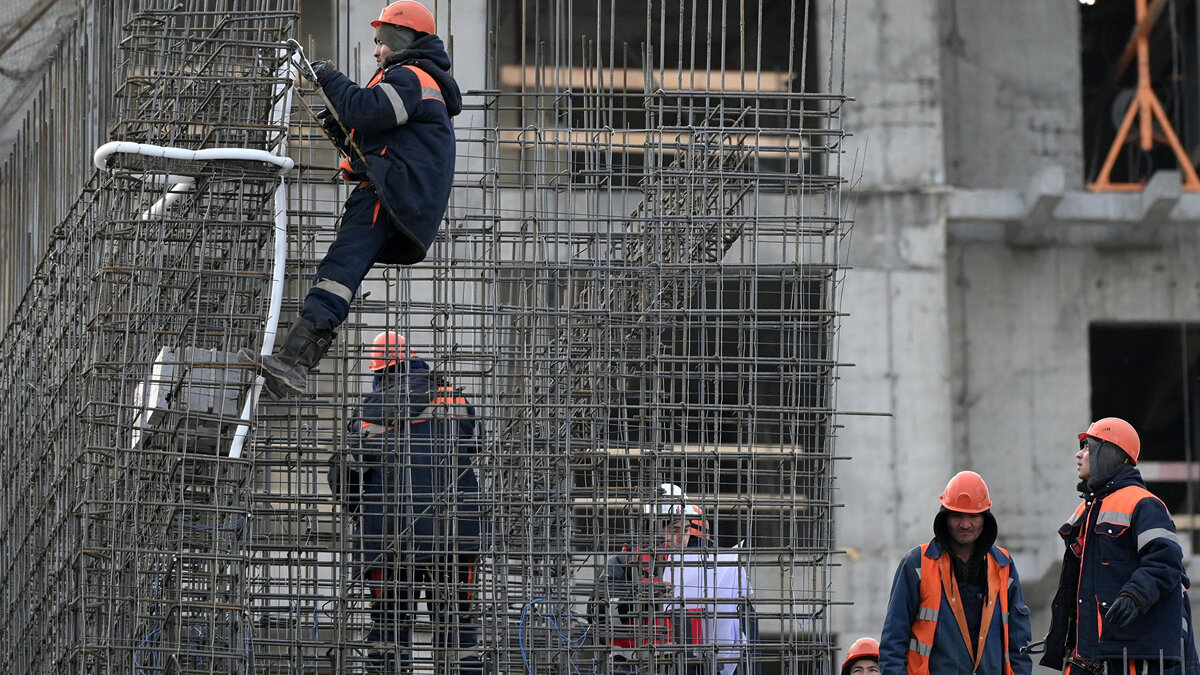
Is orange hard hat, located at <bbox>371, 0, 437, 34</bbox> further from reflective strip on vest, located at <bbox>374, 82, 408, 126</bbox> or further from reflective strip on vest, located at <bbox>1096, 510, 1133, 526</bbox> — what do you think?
reflective strip on vest, located at <bbox>1096, 510, 1133, 526</bbox>

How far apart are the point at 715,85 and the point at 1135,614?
15.0 metres

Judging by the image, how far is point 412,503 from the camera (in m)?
12.9

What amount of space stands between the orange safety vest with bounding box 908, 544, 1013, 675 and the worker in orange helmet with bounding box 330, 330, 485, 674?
2.94 metres

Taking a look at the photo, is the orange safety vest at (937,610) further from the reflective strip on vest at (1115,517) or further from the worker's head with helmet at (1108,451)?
the worker's head with helmet at (1108,451)

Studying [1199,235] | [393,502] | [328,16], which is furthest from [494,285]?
[1199,235]

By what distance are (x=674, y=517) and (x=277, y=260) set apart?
336cm

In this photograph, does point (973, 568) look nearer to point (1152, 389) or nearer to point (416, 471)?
point (416, 471)

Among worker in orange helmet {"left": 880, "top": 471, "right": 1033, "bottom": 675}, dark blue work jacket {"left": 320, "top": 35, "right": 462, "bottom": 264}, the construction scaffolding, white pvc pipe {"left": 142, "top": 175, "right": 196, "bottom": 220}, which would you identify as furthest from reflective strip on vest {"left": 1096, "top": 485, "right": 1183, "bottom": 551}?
white pvc pipe {"left": 142, "top": 175, "right": 196, "bottom": 220}

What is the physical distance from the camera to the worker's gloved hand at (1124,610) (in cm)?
1220

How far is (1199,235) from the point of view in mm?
26781

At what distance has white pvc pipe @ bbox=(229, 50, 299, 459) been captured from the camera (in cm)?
1198

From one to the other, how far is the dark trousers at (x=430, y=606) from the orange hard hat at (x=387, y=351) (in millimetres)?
1438

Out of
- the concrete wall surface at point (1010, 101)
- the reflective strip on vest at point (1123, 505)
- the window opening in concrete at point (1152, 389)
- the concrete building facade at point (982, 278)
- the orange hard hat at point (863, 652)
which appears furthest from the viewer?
the window opening in concrete at point (1152, 389)

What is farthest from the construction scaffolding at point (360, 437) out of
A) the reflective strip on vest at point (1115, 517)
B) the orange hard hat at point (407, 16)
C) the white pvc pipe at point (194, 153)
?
the reflective strip on vest at point (1115, 517)
